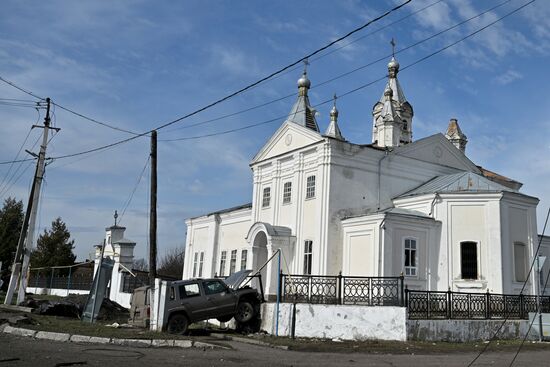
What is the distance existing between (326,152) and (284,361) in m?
13.0

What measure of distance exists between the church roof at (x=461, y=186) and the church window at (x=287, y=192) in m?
5.21

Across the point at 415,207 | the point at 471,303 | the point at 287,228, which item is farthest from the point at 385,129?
the point at 471,303

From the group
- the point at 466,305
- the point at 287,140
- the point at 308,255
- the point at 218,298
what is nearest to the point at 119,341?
the point at 218,298

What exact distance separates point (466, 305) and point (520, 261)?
19.2 ft

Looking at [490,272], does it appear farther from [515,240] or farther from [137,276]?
[137,276]

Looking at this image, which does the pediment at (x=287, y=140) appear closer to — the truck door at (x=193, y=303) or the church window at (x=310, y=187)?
the church window at (x=310, y=187)

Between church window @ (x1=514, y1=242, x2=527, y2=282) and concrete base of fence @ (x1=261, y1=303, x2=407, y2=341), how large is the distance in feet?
28.0

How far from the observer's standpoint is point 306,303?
54.1 feet

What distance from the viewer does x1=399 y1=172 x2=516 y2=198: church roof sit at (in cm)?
2203

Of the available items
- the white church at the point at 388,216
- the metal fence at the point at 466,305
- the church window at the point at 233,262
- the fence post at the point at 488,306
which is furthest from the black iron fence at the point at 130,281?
the fence post at the point at 488,306

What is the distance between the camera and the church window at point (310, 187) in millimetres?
23656

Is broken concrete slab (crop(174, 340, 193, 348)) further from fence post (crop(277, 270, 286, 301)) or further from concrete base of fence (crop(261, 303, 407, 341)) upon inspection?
fence post (crop(277, 270, 286, 301))

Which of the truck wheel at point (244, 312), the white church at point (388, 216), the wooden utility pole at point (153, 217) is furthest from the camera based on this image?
the white church at point (388, 216)

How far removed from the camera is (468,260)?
2145 cm
